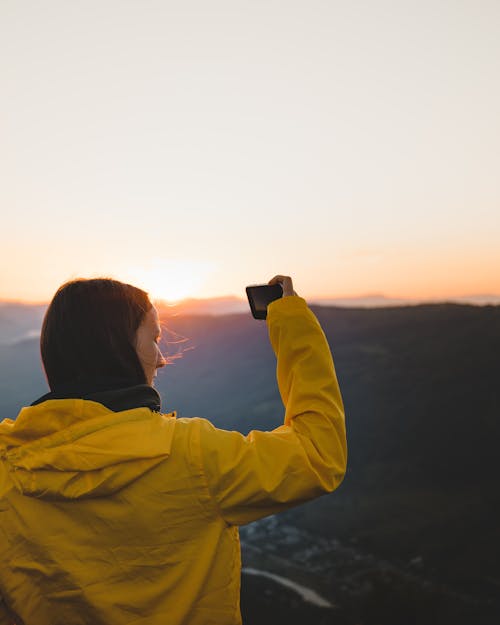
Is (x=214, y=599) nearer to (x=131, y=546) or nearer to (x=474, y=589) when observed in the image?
(x=131, y=546)

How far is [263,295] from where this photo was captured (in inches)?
81.6

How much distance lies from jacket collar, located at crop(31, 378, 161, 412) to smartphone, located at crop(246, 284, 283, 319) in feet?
1.81

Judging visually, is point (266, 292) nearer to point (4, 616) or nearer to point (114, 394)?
point (114, 394)

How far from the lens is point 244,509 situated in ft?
5.34

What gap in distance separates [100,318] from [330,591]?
21.3 meters

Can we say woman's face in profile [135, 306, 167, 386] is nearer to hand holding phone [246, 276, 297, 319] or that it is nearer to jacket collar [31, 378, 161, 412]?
jacket collar [31, 378, 161, 412]

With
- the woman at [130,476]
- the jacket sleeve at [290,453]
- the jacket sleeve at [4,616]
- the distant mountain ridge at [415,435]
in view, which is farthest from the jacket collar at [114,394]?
the distant mountain ridge at [415,435]

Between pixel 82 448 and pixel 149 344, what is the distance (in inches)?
17.6

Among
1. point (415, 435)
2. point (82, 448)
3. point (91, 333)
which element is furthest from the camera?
point (415, 435)

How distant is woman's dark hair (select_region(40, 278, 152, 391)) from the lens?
5.89 ft

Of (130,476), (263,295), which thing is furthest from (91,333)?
(263,295)

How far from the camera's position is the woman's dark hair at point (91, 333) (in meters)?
1.79

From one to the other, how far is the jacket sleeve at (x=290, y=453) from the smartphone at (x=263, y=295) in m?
0.29

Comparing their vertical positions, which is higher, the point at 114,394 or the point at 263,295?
the point at 263,295
